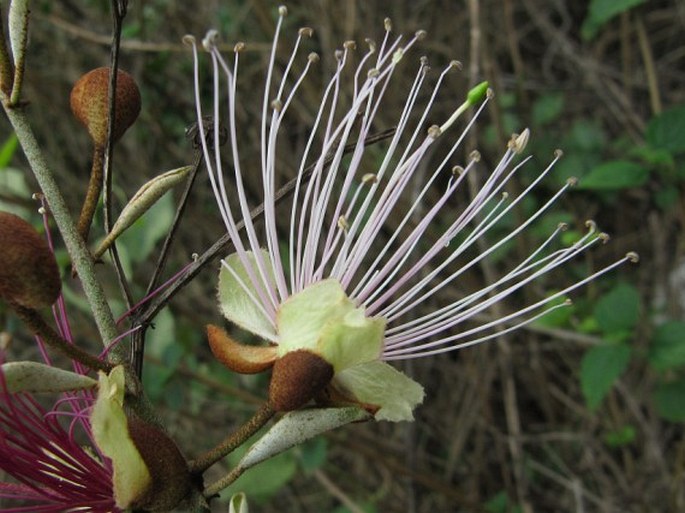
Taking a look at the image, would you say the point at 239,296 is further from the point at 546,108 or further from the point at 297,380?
the point at 546,108

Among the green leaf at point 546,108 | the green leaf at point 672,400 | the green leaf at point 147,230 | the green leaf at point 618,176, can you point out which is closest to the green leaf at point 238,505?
the green leaf at point 147,230

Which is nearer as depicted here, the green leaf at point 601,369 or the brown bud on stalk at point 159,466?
the brown bud on stalk at point 159,466

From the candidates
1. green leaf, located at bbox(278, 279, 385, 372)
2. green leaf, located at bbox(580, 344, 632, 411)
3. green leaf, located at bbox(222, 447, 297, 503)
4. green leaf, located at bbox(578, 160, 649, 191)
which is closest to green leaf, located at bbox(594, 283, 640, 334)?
green leaf, located at bbox(580, 344, 632, 411)

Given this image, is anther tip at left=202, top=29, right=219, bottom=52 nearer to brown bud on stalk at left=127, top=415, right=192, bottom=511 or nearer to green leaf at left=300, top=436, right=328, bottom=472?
brown bud on stalk at left=127, top=415, right=192, bottom=511

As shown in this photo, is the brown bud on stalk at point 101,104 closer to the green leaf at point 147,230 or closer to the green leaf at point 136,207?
the green leaf at point 136,207

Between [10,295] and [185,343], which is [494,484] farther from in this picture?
[10,295]

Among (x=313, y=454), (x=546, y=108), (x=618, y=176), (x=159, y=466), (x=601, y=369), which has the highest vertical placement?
(x=546, y=108)

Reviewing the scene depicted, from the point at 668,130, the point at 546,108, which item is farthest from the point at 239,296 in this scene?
the point at 546,108
